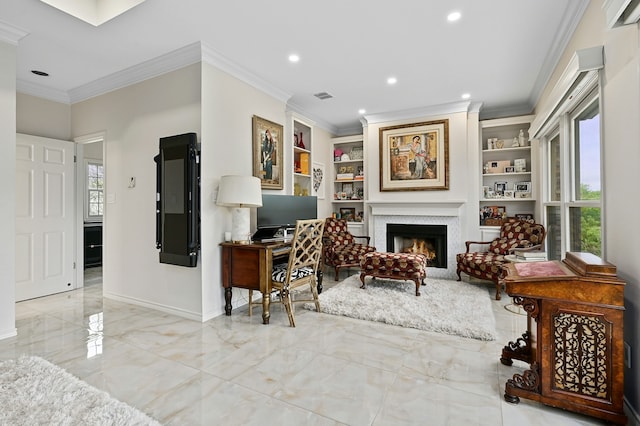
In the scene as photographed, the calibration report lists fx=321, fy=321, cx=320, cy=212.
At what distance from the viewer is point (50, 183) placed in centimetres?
408

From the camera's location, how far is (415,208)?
517 cm

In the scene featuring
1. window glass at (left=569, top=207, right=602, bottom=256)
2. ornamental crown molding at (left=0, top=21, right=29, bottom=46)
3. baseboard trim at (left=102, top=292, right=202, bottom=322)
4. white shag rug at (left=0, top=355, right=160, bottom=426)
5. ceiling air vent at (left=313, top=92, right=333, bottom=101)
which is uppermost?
ceiling air vent at (left=313, top=92, right=333, bottom=101)

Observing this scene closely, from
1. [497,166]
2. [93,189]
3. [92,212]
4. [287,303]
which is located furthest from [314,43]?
[92,212]

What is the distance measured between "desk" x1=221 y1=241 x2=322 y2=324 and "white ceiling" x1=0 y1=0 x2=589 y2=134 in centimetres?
193

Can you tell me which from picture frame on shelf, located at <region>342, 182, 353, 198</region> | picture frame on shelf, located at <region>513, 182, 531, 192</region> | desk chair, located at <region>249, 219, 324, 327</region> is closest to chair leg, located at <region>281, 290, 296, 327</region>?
desk chair, located at <region>249, 219, 324, 327</region>

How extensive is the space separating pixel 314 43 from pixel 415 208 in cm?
Result: 307

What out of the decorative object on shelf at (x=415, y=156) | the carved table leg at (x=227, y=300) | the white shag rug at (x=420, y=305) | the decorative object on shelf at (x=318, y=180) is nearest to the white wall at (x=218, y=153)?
the carved table leg at (x=227, y=300)

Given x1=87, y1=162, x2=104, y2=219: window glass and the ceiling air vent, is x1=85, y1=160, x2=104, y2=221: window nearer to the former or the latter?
x1=87, y1=162, x2=104, y2=219: window glass

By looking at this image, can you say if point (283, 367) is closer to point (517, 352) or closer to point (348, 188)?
point (517, 352)

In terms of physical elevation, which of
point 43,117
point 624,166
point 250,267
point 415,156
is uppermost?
point 43,117

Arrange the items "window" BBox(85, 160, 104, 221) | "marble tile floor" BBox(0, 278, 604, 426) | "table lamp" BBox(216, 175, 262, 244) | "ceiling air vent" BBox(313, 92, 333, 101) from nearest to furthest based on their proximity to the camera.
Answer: "marble tile floor" BBox(0, 278, 604, 426)
"table lamp" BBox(216, 175, 262, 244)
"ceiling air vent" BBox(313, 92, 333, 101)
"window" BBox(85, 160, 104, 221)

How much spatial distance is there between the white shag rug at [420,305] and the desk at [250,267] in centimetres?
72

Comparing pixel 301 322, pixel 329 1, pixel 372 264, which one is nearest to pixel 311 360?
pixel 301 322

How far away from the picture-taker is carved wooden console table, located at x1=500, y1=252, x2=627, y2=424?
1.61 meters
